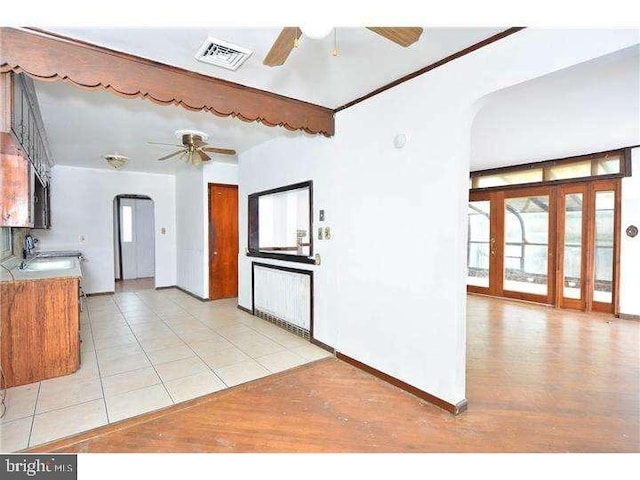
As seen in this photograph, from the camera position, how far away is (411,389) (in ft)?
8.03

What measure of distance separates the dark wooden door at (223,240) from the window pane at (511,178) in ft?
A: 16.0

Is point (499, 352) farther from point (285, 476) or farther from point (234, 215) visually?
point (234, 215)

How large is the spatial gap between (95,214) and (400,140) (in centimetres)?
625

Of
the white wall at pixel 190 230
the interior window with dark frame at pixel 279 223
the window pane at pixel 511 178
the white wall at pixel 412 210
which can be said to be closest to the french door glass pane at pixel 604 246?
the window pane at pixel 511 178

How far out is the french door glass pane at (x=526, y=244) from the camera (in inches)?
213

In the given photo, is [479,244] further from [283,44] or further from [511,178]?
[283,44]

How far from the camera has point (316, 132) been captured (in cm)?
310

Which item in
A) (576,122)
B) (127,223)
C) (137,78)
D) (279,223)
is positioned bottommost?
(279,223)

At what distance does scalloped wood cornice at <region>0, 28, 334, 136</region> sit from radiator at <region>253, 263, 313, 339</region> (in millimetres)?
1747

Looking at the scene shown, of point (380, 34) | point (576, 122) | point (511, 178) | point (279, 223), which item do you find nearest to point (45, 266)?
point (279, 223)

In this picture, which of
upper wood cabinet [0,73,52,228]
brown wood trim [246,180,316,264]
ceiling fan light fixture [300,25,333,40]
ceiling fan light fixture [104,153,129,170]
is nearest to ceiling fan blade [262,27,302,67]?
ceiling fan light fixture [300,25,333,40]

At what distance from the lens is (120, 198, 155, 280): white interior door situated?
780 cm

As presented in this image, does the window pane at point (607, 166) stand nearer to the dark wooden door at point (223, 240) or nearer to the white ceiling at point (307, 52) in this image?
the white ceiling at point (307, 52)

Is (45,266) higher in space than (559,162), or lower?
lower
